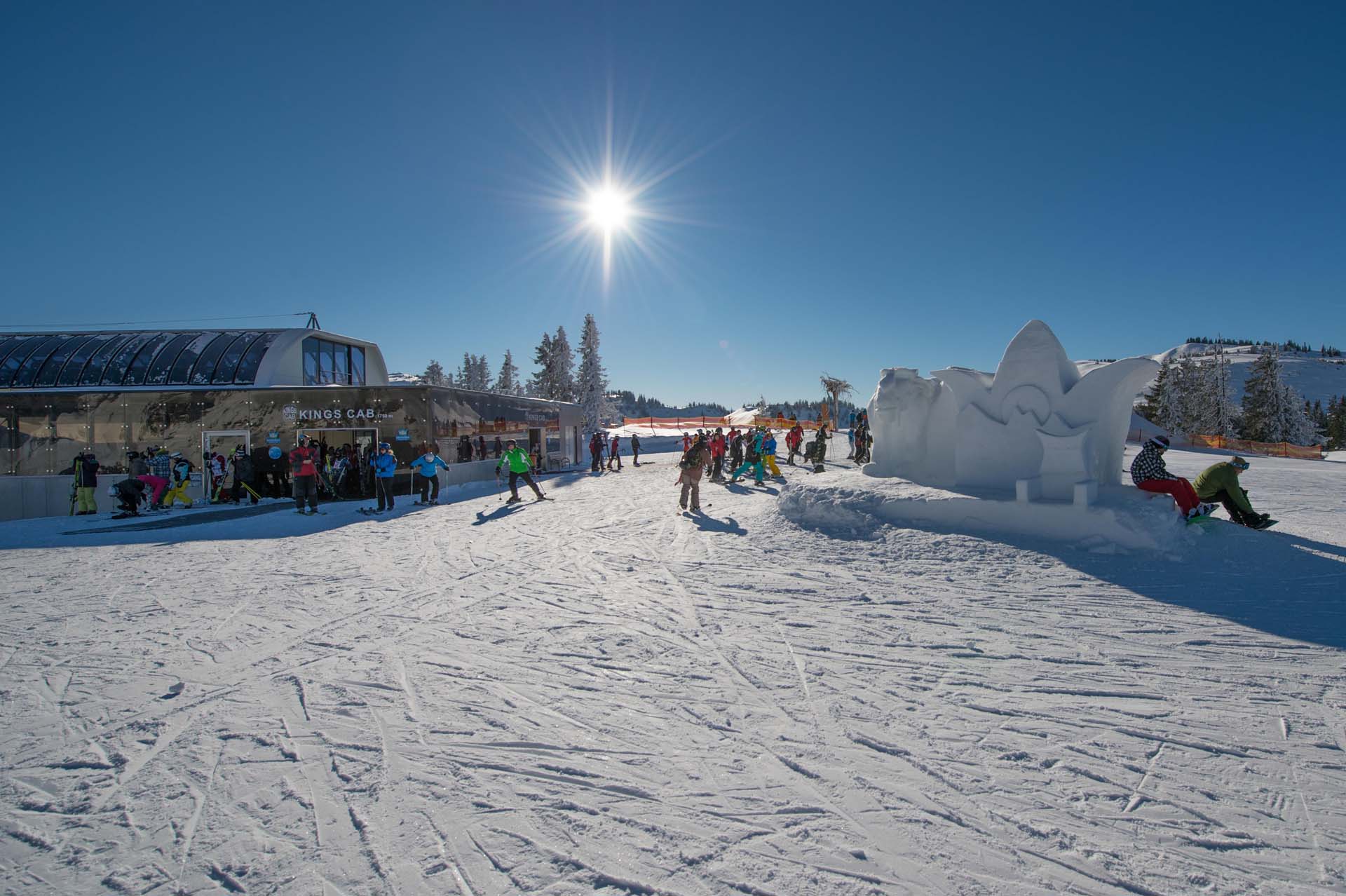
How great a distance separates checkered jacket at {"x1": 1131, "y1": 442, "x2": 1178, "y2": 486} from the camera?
8.87m

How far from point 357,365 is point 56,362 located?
829 cm

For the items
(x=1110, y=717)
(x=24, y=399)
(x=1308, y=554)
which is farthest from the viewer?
(x=24, y=399)

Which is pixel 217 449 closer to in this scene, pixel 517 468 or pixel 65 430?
pixel 65 430

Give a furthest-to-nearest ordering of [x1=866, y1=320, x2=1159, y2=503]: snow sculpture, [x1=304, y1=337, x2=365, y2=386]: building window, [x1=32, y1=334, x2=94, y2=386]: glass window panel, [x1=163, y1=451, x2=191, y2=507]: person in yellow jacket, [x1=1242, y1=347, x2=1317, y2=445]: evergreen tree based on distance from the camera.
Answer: [x1=1242, y1=347, x2=1317, y2=445]: evergreen tree → [x1=304, y1=337, x2=365, y2=386]: building window → [x1=32, y1=334, x2=94, y2=386]: glass window panel → [x1=163, y1=451, x2=191, y2=507]: person in yellow jacket → [x1=866, y1=320, x2=1159, y2=503]: snow sculpture

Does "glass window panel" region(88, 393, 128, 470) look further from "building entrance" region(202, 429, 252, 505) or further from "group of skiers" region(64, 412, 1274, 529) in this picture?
"building entrance" region(202, 429, 252, 505)

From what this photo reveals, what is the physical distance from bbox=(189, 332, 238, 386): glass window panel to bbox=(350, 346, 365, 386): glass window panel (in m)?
4.03

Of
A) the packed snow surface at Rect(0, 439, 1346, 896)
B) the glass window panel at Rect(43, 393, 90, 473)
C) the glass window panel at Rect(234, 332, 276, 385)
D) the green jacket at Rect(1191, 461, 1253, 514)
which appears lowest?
the packed snow surface at Rect(0, 439, 1346, 896)

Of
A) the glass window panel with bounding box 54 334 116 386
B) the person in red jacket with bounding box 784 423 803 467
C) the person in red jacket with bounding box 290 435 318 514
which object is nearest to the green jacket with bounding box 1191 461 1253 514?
the person in red jacket with bounding box 784 423 803 467

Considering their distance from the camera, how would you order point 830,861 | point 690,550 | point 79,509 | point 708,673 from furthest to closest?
point 79,509, point 690,550, point 708,673, point 830,861

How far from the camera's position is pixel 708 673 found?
4355 mm

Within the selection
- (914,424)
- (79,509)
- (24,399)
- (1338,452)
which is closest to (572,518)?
(914,424)

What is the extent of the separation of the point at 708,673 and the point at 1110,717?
8.41 ft

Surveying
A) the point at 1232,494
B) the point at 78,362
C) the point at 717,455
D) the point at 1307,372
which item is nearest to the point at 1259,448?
the point at 1232,494

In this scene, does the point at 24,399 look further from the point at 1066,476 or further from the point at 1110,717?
the point at 1066,476
